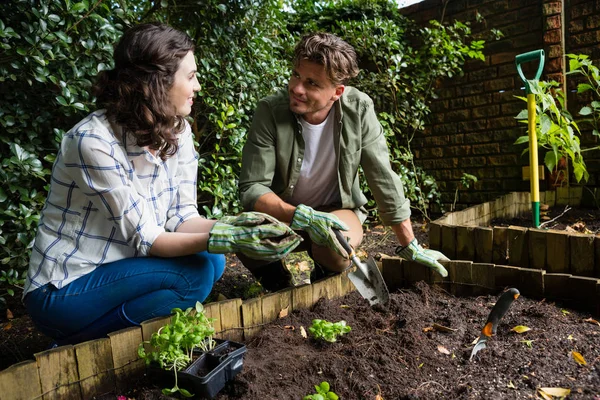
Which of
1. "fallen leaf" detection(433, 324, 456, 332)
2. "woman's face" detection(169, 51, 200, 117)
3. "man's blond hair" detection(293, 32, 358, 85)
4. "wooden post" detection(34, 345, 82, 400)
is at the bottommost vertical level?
"fallen leaf" detection(433, 324, 456, 332)

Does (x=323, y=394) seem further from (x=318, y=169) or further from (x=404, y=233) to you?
(x=318, y=169)

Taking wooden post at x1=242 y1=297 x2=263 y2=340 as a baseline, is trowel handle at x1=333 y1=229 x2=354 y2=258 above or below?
above

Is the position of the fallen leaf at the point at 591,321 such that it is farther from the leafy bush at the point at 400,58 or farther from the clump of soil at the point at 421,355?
the leafy bush at the point at 400,58

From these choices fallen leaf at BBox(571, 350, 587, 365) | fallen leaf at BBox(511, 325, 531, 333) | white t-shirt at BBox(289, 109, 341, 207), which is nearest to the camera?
fallen leaf at BBox(571, 350, 587, 365)

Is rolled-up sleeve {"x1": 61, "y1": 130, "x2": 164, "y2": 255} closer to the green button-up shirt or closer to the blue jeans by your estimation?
the blue jeans

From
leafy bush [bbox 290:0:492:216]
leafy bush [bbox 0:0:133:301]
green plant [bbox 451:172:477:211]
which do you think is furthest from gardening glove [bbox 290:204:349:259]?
green plant [bbox 451:172:477:211]

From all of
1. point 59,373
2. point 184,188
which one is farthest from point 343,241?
point 59,373

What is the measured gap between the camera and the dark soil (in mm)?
1386

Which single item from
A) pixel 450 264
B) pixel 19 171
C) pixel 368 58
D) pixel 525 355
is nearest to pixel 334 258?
pixel 450 264

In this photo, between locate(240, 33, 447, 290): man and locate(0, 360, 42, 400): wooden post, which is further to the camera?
locate(240, 33, 447, 290): man

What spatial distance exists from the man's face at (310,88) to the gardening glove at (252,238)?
2.37 feet

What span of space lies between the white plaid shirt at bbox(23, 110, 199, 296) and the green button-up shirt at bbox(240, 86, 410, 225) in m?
0.61

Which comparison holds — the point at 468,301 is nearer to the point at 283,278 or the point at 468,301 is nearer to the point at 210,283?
the point at 283,278

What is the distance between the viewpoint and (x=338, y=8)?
481 centimetres
